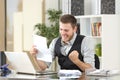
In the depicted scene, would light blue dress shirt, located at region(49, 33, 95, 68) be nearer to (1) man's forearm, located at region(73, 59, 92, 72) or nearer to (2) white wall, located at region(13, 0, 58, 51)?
(1) man's forearm, located at region(73, 59, 92, 72)

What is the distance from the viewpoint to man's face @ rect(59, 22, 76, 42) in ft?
10.5

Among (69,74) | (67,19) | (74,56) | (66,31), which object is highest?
(67,19)

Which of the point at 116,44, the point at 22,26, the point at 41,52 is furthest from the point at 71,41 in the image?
the point at 22,26

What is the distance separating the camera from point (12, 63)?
9.70 feet

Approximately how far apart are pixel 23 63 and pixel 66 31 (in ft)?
2.10

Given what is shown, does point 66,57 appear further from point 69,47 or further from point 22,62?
point 22,62

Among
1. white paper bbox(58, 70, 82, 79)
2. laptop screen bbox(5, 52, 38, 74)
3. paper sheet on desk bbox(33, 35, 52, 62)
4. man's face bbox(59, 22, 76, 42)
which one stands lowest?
white paper bbox(58, 70, 82, 79)

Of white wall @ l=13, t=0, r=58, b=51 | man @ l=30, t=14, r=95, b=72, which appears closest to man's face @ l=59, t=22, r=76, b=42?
man @ l=30, t=14, r=95, b=72

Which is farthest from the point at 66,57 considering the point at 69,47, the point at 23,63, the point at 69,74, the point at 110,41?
the point at 110,41

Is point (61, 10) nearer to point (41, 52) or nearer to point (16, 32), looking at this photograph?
point (16, 32)

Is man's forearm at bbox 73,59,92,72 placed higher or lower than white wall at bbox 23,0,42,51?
lower

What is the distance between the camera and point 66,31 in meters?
3.23

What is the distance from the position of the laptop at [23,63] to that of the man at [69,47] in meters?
0.29

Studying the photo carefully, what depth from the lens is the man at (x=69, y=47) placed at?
3170 millimetres
